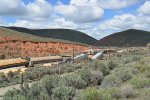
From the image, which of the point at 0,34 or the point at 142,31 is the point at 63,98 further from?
the point at 142,31

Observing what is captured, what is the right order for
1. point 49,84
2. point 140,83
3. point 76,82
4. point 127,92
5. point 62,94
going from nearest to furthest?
point 62,94, point 127,92, point 49,84, point 140,83, point 76,82

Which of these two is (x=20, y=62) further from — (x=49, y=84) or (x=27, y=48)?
(x=49, y=84)

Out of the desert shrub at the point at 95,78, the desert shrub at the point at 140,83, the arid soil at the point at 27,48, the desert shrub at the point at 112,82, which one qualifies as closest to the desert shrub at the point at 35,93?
the desert shrub at the point at 112,82

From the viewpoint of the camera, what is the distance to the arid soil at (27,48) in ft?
273

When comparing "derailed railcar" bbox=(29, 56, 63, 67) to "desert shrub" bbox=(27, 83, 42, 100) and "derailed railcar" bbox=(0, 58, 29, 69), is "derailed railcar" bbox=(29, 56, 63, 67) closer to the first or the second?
"derailed railcar" bbox=(0, 58, 29, 69)

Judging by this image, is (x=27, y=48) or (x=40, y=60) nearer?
(x=40, y=60)

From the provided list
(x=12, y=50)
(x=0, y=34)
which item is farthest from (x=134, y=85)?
(x=0, y=34)

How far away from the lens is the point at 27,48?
89.3m

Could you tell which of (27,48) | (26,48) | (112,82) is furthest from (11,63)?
(112,82)

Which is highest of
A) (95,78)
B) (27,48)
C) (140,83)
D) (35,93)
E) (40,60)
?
(140,83)

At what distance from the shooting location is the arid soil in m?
83.2

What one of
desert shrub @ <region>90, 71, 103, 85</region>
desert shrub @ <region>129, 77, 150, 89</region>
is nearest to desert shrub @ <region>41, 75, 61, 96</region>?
desert shrub @ <region>129, 77, 150, 89</region>

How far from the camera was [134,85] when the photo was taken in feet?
56.5

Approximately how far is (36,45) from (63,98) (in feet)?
266
